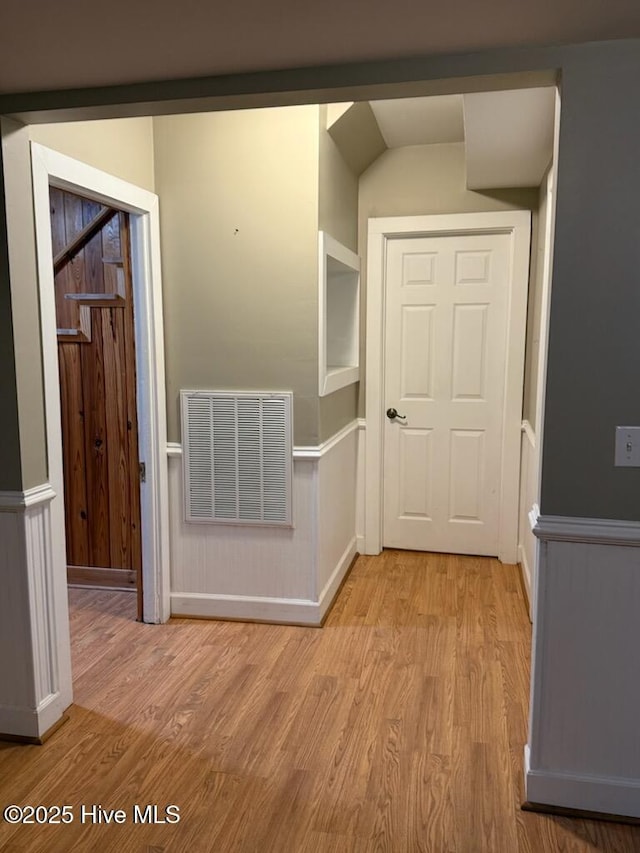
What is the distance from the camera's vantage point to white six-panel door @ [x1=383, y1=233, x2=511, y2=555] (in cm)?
393

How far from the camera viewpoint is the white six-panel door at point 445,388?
3.93 m

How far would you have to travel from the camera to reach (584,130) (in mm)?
1701

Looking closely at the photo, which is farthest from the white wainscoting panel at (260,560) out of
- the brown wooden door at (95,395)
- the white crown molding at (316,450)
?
the brown wooden door at (95,395)

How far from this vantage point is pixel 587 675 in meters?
1.86

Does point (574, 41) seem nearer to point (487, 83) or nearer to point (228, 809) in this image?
point (487, 83)

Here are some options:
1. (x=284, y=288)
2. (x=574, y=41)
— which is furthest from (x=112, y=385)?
(x=574, y=41)

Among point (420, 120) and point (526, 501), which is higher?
point (420, 120)

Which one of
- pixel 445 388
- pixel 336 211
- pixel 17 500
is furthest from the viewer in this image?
pixel 445 388

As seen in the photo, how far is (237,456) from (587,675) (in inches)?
70.5

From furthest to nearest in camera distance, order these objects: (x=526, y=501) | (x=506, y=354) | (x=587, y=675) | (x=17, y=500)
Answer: (x=506, y=354) → (x=526, y=501) → (x=17, y=500) → (x=587, y=675)

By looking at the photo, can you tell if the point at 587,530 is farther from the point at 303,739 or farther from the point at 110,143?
the point at 110,143

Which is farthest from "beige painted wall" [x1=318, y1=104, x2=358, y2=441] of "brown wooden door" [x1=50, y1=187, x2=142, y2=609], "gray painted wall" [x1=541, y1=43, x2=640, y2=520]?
"gray painted wall" [x1=541, y1=43, x2=640, y2=520]

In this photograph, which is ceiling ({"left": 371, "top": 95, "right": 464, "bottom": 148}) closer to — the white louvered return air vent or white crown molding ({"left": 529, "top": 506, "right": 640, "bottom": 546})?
the white louvered return air vent

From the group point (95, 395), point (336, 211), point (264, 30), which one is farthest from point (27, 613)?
point (336, 211)
